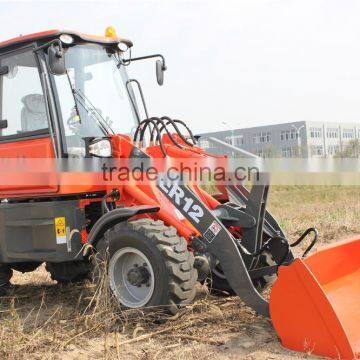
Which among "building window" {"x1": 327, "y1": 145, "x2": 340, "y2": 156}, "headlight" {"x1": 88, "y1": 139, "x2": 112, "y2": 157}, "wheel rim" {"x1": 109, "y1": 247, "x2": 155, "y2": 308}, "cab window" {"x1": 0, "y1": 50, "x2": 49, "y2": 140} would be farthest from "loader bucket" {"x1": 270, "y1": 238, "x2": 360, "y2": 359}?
"building window" {"x1": 327, "y1": 145, "x2": 340, "y2": 156}

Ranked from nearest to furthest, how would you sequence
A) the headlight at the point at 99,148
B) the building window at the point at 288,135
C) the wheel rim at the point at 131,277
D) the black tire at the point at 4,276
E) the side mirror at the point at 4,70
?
the wheel rim at the point at 131,277 < the headlight at the point at 99,148 < the side mirror at the point at 4,70 < the black tire at the point at 4,276 < the building window at the point at 288,135

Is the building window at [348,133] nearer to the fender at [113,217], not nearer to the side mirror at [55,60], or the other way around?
the fender at [113,217]

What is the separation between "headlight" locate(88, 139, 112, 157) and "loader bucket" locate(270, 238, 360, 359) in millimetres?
2271

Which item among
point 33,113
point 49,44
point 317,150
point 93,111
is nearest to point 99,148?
point 93,111

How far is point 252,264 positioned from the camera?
17.3 ft

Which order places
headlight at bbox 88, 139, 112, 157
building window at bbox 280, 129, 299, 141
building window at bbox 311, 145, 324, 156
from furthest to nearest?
building window at bbox 280, 129, 299, 141, building window at bbox 311, 145, 324, 156, headlight at bbox 88, 139, 112, 157

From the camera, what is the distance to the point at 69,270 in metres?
6.83

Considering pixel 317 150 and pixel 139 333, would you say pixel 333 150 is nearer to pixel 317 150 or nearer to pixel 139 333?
pixel 317 150

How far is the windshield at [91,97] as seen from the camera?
570 centimetres

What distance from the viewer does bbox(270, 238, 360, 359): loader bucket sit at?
3871mm

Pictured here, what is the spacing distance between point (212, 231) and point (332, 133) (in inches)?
607

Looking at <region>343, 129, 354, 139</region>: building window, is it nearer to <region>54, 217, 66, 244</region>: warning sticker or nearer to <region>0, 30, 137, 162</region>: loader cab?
<region>0, 30, 137, 162</region>: loader cab

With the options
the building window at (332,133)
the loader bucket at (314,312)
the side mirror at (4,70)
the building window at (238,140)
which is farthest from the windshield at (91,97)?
the building window at (332,133)

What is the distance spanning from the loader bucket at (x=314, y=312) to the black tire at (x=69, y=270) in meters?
→ 3.22
